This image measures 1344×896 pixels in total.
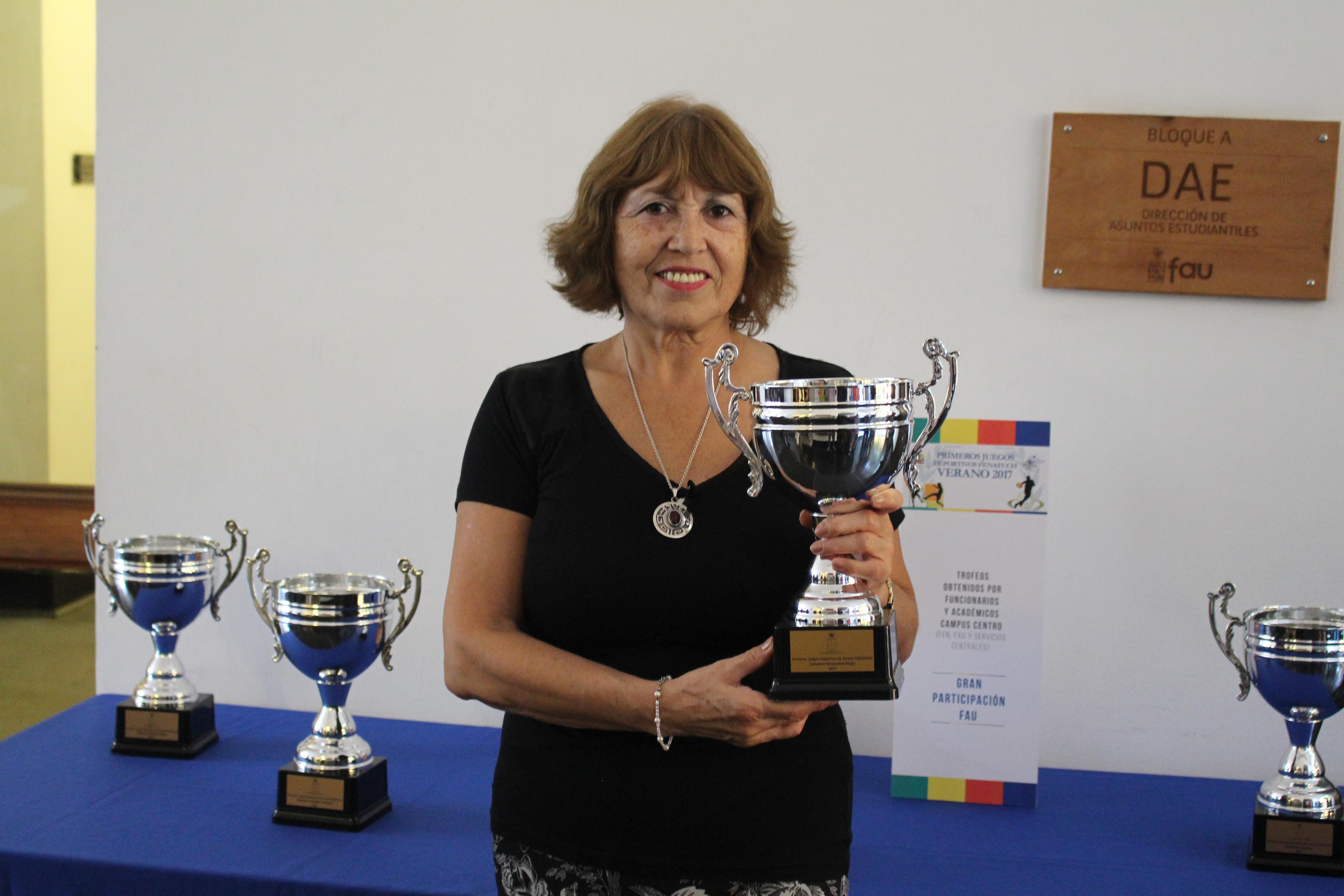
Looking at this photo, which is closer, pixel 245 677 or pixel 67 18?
pixel 245 677

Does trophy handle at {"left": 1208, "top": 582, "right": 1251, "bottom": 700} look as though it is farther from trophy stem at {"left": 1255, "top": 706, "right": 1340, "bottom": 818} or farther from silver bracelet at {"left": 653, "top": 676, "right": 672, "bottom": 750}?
silver bracelet at {"left": 653, "top": 676, "right": 672, "bottom": 750}

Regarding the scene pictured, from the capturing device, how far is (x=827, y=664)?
117cm

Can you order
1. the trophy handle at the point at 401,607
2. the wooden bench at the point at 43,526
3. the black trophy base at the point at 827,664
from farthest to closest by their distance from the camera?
the wooden bench at the point at 43,526 < the trophy handle at the point at 401,607 < the black trophy base at the point at 827,664

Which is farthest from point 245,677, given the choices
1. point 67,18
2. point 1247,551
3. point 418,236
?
point 67,18

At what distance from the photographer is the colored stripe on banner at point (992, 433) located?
78.4 inches

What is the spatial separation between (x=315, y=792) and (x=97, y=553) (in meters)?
0.86

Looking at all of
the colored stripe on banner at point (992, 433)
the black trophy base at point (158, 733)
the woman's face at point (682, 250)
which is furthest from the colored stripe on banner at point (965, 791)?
the black trophy base at point (158, 733)

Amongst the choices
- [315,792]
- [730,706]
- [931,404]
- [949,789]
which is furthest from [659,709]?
[949,789]

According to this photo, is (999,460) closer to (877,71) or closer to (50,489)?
(877,71)

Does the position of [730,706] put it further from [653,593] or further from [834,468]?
[834,468]

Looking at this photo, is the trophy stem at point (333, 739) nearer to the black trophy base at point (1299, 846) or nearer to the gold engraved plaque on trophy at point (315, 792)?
the gold engraved plaque on trophy at point (315, 792)

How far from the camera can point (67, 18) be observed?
3.68 metres

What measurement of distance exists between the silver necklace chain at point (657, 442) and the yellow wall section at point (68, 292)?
3132mm

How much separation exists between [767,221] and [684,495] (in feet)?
1.29
